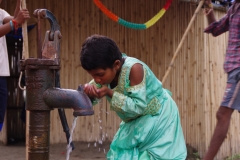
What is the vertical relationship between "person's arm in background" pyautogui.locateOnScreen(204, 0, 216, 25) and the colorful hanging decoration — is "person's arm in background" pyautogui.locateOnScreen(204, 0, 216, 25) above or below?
above

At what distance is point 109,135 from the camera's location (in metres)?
7.19

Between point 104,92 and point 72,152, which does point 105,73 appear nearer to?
point 104,92

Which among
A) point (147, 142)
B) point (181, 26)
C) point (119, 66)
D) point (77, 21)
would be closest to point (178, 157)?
point (147, 142)

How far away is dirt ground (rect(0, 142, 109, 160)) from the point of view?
626 cm

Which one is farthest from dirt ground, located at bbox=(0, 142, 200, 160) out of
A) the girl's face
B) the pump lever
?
the pump lever

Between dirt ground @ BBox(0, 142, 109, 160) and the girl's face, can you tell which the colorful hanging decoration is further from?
the girl's face

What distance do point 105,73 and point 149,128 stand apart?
509mm

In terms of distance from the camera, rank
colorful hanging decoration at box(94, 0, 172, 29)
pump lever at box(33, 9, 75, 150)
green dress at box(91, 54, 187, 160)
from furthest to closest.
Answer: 1. colorful hanging decoration at box(94, 0, 172, 29)
2. green dress at box(91, 54, 187, 160)
3. pump lever at box(33, 9, 75, 150)

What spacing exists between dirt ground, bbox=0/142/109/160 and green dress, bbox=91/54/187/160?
11.1ft

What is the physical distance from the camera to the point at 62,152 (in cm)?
659

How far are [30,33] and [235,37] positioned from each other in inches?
173

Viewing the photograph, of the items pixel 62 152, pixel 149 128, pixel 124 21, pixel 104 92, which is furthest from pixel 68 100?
pixel 62 152

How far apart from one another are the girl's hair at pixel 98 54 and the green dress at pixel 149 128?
19 centimetres

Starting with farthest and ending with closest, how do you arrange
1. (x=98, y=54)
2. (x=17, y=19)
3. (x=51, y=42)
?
(x=17, y=19) < (x=98, y=54) < (x=51, y=42)
